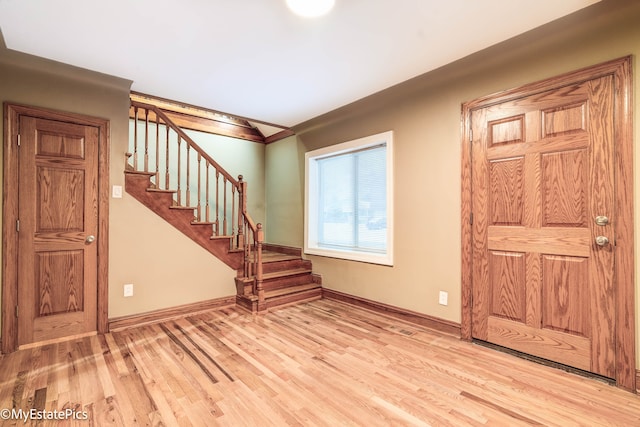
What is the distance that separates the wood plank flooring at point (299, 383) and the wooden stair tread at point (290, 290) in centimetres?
78

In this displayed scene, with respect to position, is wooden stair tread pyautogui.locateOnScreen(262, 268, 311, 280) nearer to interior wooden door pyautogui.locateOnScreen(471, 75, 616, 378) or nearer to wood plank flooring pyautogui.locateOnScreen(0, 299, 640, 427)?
wood plank flooring pyautogui.locateOnScreen(0, 299, 640, 427)

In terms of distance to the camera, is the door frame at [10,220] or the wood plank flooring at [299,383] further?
the door frame at [10,220]

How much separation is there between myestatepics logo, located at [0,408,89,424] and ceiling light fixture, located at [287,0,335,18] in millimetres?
2675

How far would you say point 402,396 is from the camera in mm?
1865

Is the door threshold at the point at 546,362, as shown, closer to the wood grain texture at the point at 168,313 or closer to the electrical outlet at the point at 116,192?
the wood grain texture at the point at 168,313

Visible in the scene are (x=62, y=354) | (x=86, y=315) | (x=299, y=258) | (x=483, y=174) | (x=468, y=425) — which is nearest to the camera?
(x=468, y=425)

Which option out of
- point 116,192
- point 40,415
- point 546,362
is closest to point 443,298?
point 546,362

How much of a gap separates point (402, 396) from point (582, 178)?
190 cm

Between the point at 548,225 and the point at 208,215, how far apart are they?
3.40 m

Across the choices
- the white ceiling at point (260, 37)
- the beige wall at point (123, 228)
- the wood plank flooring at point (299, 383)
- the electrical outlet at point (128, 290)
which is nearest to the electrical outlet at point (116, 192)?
the beige wall at point (123, 228)

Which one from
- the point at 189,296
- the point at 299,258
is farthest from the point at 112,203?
the point at 299,258

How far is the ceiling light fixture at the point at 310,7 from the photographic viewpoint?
75.5 inches

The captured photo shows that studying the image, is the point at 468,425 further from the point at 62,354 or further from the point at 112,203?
the point at 112,203

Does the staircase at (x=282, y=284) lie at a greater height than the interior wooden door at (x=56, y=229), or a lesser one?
lesser
